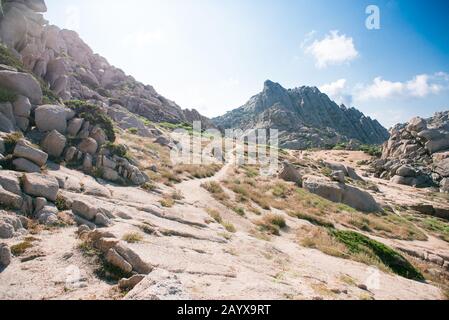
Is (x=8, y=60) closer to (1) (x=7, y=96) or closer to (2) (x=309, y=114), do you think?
(1) (x=7, y=96)

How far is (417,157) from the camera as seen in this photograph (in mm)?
73250

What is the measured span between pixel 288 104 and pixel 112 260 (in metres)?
168

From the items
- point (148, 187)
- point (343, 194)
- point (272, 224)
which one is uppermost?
point (148, 187)

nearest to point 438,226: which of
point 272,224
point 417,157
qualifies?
point 272,224

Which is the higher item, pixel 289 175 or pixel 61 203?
pixel 289 175

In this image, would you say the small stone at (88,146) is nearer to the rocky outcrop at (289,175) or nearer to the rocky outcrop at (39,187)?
the rocky outcrop at (39,187)

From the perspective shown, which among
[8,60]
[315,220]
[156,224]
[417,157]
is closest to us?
[156,224]

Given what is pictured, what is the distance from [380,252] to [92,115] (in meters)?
22.4

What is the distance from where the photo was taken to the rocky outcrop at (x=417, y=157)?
197 ft

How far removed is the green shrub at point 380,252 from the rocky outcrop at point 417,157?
47070 millimetres

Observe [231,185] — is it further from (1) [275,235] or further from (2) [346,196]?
(2) [346,196]

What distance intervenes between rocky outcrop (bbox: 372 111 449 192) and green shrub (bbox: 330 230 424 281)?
47.1 metres

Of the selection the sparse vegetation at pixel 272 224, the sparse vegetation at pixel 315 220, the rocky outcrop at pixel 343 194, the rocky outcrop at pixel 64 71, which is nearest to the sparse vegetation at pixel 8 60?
the rocky outcrop at pixel 64 71

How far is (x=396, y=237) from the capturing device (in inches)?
1013
